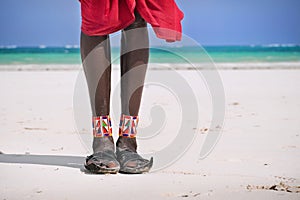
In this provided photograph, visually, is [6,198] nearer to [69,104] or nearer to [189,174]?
[189,174]

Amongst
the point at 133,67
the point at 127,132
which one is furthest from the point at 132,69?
the point at 127,132

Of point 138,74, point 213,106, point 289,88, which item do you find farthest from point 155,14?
point 289,88

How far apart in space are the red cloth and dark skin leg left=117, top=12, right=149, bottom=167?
68 millimetres

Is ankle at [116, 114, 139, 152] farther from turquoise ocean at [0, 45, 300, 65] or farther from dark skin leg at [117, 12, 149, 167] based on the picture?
turquoise ocean at [0, 45, 300, 65]

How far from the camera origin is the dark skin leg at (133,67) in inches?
80.4

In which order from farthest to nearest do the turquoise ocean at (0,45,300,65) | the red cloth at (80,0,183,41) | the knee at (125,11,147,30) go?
the turquoise ocean at (0,45,300,65) → the knee at (125,11,147,30) → the red cloth at (80,0,183,41)

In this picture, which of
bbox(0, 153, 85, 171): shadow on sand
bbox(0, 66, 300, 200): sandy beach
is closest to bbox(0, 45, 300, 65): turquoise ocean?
bbox(0, 66, 300, 200): sandy beach

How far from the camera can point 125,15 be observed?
1.96 metres

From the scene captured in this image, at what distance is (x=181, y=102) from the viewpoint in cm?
457

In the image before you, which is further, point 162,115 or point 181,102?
point 181,102

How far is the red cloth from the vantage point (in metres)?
1.93

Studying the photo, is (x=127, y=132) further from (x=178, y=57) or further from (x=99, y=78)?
(x=178, y=57)

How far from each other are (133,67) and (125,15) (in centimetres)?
21

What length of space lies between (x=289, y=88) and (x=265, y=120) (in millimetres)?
→ 2763
